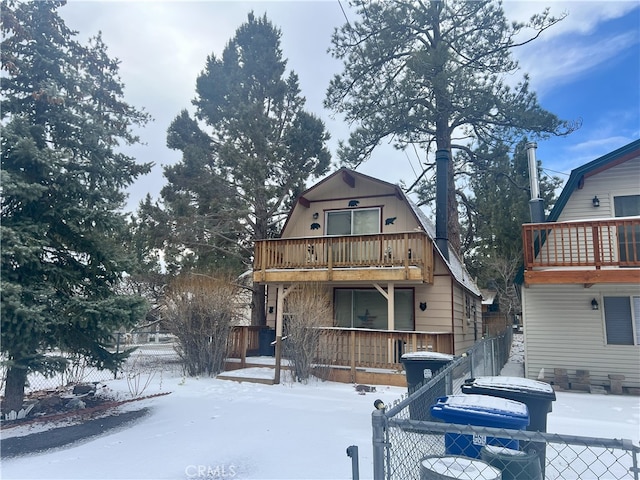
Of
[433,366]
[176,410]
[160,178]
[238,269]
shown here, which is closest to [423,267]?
[433,366]

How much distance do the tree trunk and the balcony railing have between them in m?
9.80

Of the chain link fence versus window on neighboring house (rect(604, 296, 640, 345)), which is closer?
the chain link fence

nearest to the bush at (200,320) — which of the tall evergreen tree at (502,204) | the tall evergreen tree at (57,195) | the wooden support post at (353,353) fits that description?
the tall evergreen tree at (57,195)

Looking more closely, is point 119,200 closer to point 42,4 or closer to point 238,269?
point 42,4

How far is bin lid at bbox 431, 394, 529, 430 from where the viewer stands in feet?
9.36

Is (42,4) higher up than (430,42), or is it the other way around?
(430,42)

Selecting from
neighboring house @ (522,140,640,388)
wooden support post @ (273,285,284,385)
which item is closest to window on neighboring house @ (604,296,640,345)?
neighboring house @ (522,140,640,388)

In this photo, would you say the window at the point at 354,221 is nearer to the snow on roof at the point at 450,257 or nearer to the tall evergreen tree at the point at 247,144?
the snow on roof at the point at 450,257

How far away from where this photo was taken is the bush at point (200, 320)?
30.9ft

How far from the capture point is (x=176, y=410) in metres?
6.45

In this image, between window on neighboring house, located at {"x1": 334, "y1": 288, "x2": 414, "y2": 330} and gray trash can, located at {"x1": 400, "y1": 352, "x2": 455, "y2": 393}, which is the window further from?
gray trash can, located at {"x1": 400, "y1": 352, "x2": 455, "y2": 393}

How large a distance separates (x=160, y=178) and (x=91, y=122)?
1008 centimetres

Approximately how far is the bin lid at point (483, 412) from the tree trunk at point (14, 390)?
6.02 metres

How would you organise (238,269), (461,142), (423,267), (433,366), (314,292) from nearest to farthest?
(433,366) → (314,292) → (423,267) → (238,269) → (461,142)
